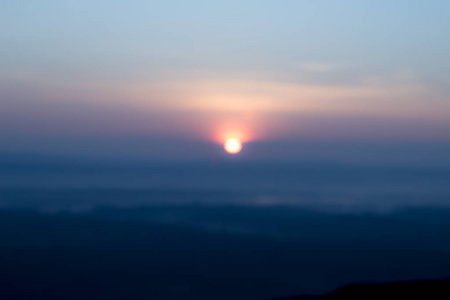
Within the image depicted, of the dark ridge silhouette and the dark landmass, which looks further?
the dark landmass

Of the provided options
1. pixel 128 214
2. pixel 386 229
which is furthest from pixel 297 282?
pixel 128 214

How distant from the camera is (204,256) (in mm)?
22828

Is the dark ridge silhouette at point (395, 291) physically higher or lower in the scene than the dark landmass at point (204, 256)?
lower

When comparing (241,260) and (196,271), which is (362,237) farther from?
Answer: (196,271)

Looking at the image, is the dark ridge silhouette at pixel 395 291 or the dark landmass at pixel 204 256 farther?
the dark landmass at pixel 204 256

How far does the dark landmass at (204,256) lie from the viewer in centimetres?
1797

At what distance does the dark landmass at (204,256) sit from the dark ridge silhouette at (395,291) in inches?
318

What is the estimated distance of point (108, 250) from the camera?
79.0ft

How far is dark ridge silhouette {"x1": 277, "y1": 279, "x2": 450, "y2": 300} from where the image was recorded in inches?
323

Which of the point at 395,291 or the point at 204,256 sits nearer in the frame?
the point at 395,291

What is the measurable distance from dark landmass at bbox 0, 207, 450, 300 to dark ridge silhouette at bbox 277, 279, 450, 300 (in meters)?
8.07

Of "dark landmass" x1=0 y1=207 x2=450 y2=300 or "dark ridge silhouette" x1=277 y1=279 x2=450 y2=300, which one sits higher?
"dark landmass" x1=0 y1=207 x2=450 y2=300

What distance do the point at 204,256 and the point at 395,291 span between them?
48.9 feet

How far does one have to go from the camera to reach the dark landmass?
17969mm
